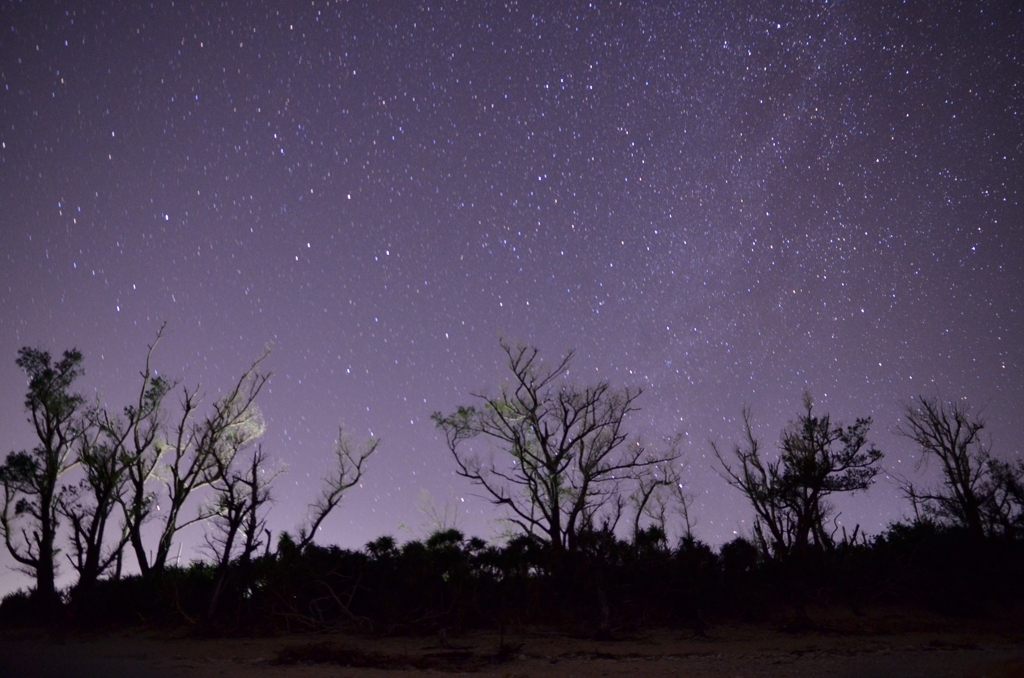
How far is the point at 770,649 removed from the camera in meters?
13.0

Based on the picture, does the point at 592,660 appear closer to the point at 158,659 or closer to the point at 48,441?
the point at 158,659

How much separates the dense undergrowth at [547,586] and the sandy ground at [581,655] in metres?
0.76

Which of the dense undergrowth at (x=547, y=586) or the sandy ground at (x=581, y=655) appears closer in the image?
the sandy ground at (x=581, y=655)

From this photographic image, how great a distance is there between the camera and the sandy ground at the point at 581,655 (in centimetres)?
1072

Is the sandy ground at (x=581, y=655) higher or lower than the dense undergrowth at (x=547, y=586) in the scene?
lower

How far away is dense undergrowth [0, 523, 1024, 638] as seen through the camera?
642 inches

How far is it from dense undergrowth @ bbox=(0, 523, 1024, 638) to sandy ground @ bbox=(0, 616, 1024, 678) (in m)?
0.76

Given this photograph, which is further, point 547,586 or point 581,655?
point 547,586

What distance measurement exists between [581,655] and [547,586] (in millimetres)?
4503

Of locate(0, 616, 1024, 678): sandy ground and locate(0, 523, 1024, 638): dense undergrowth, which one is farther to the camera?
locate(0, 523, 1024, 638): dense undergrowth

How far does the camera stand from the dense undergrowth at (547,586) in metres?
16.3

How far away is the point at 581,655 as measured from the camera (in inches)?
504

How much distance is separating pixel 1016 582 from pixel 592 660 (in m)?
13.8

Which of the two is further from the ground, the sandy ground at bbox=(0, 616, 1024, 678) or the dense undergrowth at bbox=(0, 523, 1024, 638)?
the dense undergrowth at bbox=(0, 523, 1024, 638)
